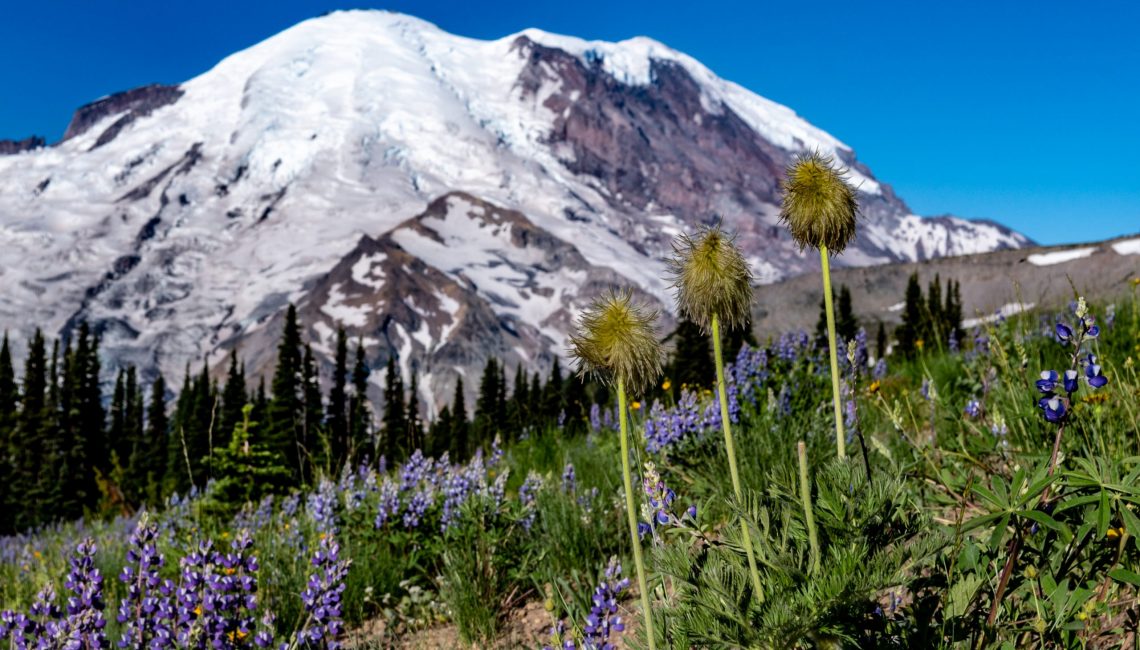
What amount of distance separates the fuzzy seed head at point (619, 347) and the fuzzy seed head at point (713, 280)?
0.42ft

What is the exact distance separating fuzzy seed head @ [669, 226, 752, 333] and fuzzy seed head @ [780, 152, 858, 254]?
0.25 metres

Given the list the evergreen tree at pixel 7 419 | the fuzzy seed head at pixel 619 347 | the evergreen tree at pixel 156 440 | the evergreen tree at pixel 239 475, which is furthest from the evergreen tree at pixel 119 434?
the fuzzy seed head at pixel 619 347

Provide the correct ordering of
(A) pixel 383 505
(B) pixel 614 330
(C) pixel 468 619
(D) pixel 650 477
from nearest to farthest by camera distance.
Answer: (B) pixel 614 330, (D) pixel 650 477, (C) pixel 468 619, (A) pixel 383 505

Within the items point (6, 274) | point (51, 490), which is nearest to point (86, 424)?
point (51, 490)

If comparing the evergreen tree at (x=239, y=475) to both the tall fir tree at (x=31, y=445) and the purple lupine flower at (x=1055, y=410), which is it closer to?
the purple lupine flower at (x=1055, y=410)

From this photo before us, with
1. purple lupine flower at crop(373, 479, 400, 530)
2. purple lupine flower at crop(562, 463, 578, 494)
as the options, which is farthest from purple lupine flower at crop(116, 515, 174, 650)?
purple lupine flower at crop(562, 463, 578, 494)

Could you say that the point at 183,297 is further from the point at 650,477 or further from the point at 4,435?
the point at 650,477

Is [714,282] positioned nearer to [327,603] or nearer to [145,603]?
[327,603]

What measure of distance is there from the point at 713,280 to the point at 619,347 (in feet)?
1.03

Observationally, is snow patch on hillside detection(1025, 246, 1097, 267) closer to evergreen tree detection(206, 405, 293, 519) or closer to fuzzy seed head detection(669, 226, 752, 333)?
evergreen tree detection(206, 405, 293, 519)

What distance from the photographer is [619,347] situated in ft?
6.68

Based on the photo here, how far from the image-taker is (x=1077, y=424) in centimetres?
333

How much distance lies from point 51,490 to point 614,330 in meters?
51.8

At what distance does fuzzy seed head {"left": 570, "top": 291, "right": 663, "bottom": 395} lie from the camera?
204 centimetres
